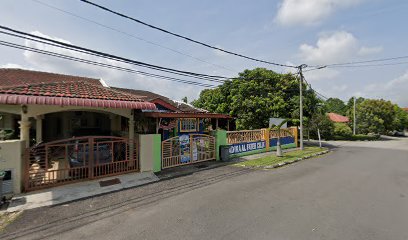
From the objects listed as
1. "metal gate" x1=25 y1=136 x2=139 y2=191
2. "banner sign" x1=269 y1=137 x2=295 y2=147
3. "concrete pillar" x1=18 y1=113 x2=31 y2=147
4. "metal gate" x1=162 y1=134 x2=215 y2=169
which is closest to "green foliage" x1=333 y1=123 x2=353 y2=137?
"banner sign" x1=269 y1=137 x2=295 y2=147

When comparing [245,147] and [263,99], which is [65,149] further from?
[263,99]

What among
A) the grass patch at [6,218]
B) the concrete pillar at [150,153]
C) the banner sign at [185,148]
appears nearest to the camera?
the grass patch at [6,218]

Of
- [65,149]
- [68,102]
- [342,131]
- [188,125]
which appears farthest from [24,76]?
[342,131]

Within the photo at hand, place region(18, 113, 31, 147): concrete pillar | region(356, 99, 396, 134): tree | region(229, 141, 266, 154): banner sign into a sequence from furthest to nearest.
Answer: region(356, 99, 396, 134): tree < region(229, 141, 266, 154): banner sign < region(18, 113, 31, 147): concrete pillar

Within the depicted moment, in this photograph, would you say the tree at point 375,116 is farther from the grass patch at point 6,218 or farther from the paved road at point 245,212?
the grass patch at point 6,218

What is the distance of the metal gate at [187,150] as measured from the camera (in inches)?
427

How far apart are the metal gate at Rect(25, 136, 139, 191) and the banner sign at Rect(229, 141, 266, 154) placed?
669 cm

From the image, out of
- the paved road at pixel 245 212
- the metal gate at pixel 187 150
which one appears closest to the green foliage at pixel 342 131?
the paved road at pixel 245 212

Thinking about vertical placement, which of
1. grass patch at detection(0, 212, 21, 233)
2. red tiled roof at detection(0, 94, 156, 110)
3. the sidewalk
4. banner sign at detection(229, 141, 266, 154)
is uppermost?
red tiled roof at detection(0, 94, 156, 110)

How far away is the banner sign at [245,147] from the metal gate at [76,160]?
6.69 meters

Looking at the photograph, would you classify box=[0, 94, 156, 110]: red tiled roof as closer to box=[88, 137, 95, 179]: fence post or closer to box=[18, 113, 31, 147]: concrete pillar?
box=[18, 113, 31, 147]: concrete pillar

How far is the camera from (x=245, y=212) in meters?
5.78

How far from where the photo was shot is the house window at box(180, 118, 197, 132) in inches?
643

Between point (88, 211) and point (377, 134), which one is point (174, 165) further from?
point (377, 134)
